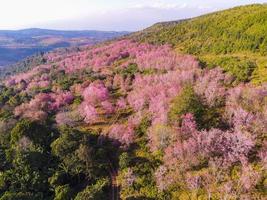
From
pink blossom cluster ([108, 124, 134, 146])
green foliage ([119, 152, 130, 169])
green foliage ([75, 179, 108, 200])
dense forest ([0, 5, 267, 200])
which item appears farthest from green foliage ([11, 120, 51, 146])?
green foliage ([75, 179, 108, 200])

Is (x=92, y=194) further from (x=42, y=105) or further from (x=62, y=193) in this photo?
(x=42, y=105)

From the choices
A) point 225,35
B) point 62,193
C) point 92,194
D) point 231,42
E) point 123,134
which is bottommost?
point 62,193

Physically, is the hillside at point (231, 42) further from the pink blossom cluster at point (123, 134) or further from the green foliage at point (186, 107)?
the pink blossom cluster at point (123, 134)

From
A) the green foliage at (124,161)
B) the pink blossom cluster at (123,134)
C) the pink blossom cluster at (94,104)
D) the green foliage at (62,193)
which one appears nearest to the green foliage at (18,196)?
the green foliage at (62,193)

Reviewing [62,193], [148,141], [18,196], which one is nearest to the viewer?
[18,196]

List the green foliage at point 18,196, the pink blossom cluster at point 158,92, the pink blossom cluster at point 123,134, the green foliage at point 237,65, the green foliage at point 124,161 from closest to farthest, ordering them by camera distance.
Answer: the green foliage at point 18,196
the green foliage at point 124,161
the pink blossom cluster at point 123,134
the pink blossom cluster at point 158,92
the green foliage at point 237,65

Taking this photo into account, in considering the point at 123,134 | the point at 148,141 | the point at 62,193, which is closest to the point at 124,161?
the point at 148,141
